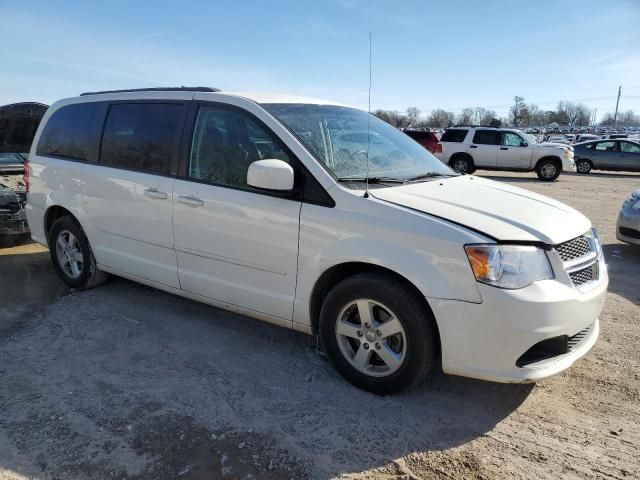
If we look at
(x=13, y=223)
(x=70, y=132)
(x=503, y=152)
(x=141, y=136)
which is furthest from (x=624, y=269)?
(x=503, y=152)

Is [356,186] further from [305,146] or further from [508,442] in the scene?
[508,442]

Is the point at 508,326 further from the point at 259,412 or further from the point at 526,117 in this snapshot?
the point at 526,117

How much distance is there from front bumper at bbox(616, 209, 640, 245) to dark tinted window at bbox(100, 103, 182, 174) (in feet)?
19.5

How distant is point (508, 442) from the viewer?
2764 mm

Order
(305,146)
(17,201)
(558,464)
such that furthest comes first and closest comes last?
→ (17,201)
(305,146)
(558,464)

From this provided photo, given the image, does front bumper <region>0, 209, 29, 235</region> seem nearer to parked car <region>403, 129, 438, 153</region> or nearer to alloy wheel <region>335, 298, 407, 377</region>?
alloy wheel <region>335, 298, 407, 377</region>

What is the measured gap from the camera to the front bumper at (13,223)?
6.23 meters

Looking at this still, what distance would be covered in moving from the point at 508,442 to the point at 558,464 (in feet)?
0.85

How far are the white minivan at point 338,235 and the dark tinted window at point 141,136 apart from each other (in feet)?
0.05

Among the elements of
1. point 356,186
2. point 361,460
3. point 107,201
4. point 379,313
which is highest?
point 356,186

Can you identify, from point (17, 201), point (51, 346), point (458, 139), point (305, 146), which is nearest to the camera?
point (305, 146)

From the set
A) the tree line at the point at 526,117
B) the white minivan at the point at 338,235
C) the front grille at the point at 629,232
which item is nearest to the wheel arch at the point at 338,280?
the white minivan at the point at 338,235

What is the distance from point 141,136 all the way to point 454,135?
56.2 feet

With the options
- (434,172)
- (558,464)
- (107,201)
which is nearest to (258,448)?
(558,464)
